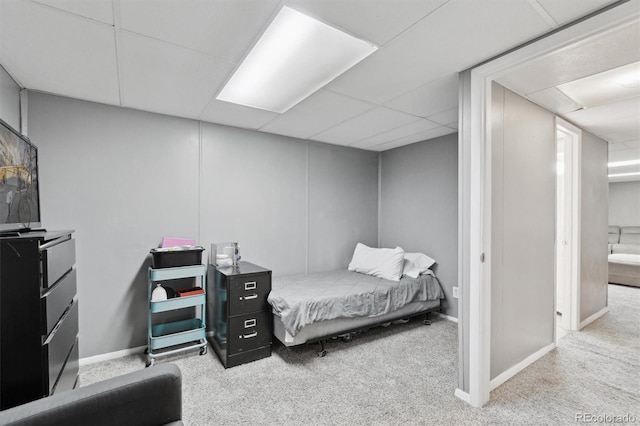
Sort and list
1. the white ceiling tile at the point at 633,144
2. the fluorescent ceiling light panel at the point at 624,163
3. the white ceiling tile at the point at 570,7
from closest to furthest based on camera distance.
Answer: the white ceiling tile at the point at 570,7
the white ceiling tile at the point at 633,144
the fluorescent ceiling light panel at the point at 624,163

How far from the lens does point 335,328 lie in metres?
2.80

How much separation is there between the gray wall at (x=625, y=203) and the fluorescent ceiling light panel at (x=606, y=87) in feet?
22.4

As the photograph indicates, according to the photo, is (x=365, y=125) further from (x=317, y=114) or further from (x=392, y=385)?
(x=392, y=385)

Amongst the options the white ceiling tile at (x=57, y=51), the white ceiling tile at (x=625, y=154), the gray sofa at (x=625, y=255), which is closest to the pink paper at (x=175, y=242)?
the white ceiling tile at (x=57, y=51)

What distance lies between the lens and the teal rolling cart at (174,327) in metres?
2.56

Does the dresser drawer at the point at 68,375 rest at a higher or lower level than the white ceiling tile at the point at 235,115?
lower

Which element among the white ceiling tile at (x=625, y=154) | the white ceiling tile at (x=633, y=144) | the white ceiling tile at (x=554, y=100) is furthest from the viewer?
the white ceiling tile at (x=625, y=154)

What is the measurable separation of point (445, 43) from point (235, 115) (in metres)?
2.02

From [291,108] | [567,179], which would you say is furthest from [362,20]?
[567,179]

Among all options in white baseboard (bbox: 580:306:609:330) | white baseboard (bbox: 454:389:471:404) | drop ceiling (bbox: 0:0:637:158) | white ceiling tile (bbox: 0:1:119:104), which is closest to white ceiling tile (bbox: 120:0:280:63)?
drop ceiling (bbox: 0:0:637:158)

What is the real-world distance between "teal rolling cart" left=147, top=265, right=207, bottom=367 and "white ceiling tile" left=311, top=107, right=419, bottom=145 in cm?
210

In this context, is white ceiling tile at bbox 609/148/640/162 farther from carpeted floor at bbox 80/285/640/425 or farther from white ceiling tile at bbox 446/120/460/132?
white ceiling tile at bbox 446/120/460/132

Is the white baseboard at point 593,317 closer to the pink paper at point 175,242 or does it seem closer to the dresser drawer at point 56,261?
the pink paper at point 175,242

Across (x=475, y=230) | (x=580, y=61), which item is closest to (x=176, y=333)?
(x=475, y=230)
